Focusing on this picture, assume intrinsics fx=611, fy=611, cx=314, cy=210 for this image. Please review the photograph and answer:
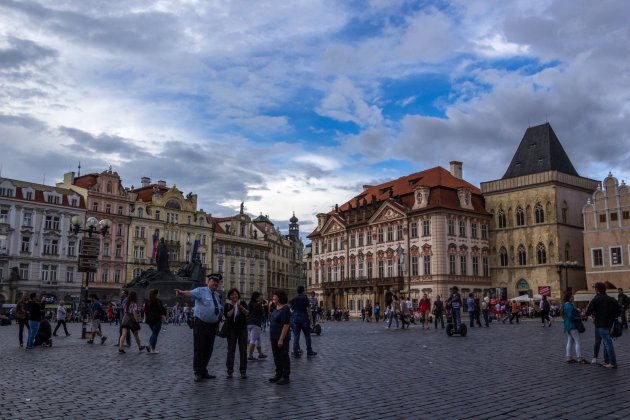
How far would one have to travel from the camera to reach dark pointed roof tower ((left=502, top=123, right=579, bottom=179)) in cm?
6393

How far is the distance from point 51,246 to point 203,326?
219ft

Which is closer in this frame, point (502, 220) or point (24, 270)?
point (502, 220)

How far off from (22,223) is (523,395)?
→ 229ft

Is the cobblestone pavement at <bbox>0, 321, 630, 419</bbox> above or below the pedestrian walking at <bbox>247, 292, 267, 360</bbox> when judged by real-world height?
below

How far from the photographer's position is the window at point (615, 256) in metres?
54.6

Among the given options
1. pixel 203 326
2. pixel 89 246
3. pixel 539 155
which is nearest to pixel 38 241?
pixel 89 246

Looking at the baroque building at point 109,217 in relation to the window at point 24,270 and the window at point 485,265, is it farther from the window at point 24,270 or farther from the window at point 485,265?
the window at point 485,265

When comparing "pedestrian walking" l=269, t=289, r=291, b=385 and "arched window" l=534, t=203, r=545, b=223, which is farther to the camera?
"arched window" l=534, t=203, r=545, b=223

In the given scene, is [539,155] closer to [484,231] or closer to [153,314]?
[484,231]

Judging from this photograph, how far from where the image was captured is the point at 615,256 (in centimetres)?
5488

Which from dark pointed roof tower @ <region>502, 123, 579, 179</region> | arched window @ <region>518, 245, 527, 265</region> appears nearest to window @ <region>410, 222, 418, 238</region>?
arched window @ <region>518, 245, 527, 265</region>

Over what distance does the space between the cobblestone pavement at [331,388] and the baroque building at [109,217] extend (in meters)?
62.0

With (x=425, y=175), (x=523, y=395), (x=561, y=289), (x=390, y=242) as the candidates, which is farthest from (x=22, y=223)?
(x=523, y=395)

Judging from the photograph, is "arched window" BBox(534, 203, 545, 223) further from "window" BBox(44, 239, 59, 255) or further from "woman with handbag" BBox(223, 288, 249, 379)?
"woman with handbag" BBox(223, 288, 249, 379)
